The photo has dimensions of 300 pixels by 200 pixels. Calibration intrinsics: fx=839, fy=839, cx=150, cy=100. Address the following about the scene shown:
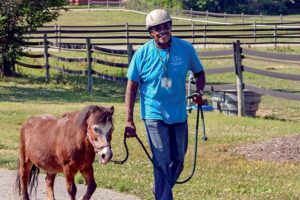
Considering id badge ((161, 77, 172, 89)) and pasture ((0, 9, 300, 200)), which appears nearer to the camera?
id badge ((161, 77, 172, 89))

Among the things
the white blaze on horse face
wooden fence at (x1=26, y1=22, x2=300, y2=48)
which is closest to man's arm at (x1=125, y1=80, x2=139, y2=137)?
the white blaze on horse face

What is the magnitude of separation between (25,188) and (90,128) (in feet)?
6.17

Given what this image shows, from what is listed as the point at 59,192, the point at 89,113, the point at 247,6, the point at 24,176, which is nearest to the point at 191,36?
the point at 59,192

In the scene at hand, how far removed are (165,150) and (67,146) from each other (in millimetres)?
941

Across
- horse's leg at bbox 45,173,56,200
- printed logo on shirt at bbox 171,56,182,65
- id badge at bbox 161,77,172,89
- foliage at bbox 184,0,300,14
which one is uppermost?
printed logo on shirt at bbox 171,56,182,65

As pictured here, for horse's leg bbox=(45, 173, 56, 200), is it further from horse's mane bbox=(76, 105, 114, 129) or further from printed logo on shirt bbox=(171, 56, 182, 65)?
printed logo on shirt bbox=(171, 56, 182, 65)

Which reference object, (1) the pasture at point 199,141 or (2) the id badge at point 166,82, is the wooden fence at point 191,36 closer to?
(1) the pasture at point 199,141

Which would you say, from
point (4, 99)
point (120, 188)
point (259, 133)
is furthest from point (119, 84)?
point (120, 188)

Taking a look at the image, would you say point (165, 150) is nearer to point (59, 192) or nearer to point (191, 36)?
point (59, 192)

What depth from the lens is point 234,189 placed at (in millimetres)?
9922

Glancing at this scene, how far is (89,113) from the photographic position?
754cm

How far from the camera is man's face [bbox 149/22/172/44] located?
7.79 m

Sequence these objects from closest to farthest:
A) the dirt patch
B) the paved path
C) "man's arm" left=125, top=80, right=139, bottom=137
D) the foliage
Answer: "man's arm" left=125, top=80, right=139, bottom=137 → the paved path → the dirt patch → the foliage

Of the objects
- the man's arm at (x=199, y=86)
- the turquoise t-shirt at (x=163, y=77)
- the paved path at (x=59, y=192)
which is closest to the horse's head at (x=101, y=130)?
the turquoise t-shirt at (x=163, y=77)
